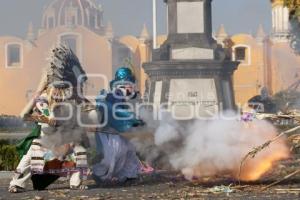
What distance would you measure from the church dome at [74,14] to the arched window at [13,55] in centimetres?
515

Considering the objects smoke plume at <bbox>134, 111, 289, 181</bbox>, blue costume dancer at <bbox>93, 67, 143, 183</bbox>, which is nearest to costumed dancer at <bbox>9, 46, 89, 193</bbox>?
blue costume dancer at <bbox>93, 67, 143, 183</bbox>

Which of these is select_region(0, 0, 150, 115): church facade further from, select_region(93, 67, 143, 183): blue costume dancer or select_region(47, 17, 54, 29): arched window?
select_region(93, 67, 143, 183): blue costume dancer

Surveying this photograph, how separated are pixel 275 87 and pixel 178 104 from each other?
46546mm

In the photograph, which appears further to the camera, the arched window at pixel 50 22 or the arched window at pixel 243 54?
the arched window at pixel 50 22

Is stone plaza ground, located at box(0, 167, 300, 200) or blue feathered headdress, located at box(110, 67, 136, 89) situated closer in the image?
stone plaza ground, located at box(0, 167, 300, 200)

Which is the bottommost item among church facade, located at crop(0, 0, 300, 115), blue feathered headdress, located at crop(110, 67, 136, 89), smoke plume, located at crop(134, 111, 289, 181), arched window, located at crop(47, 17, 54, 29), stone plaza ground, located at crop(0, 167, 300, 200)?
stone plaza ground, located at crop(0, 167, 300, 200)

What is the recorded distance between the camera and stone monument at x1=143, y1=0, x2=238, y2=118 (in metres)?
23.4

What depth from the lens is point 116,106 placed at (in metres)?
12.1

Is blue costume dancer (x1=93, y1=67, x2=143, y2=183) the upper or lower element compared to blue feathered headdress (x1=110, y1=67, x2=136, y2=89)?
lower

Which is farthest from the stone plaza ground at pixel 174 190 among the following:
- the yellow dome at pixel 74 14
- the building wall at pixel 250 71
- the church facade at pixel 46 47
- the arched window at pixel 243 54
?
the yellow dome at pixel 74 14

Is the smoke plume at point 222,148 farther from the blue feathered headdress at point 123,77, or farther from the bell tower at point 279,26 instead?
the bell tower at point 279,26

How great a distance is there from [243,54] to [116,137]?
5945 centimetres

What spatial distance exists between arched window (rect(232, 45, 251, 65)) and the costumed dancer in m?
55.1

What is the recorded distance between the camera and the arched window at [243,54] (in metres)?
67.2
